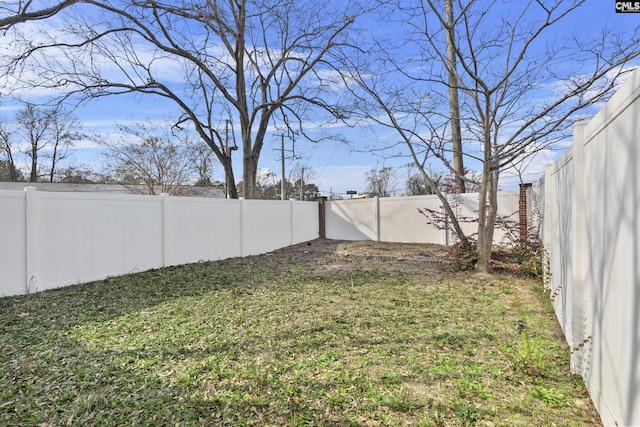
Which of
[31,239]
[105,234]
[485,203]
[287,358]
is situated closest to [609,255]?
[287,358]

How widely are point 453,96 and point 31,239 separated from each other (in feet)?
25.0

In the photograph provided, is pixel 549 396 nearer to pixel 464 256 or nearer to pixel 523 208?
pixel 464 256

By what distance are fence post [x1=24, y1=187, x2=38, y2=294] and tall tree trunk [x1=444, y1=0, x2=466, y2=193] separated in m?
6.48

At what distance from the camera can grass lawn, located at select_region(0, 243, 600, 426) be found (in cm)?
207

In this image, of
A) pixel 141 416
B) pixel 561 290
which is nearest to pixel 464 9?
pixel 561 290

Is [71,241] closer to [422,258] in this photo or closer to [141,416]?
[141,416]

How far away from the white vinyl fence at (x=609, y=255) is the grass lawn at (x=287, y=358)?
34 centimetres

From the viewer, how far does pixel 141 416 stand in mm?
2061

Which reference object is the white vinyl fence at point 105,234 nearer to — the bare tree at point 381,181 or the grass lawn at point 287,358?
the grass lawn at point 287,358

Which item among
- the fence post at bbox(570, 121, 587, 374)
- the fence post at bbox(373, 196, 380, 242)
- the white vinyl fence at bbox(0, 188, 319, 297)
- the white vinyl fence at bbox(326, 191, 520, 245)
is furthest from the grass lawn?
the fence post at bbox(373, 196, 380, 242)

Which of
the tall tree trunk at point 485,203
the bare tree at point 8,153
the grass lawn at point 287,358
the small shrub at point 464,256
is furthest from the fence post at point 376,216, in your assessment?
the bare tree at point 8,153

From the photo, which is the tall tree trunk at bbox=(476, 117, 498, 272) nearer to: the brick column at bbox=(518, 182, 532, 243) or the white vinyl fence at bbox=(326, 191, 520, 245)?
the brick column at bbox=(518, 182, 532, 243)

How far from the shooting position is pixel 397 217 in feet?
36.2

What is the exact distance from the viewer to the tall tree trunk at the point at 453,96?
591cm
